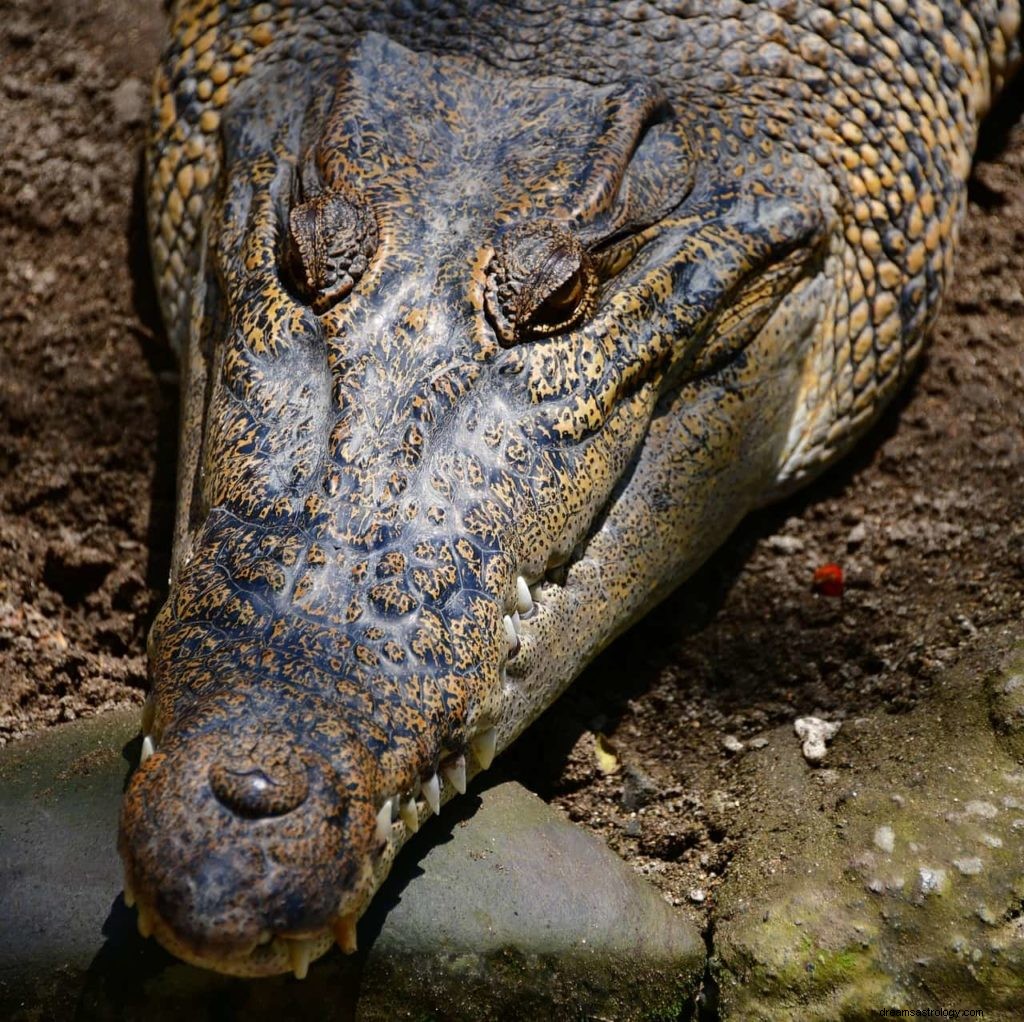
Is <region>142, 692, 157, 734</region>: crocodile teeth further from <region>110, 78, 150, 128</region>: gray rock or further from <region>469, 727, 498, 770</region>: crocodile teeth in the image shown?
<region>110, 78, 150, 128</region>: gray rock

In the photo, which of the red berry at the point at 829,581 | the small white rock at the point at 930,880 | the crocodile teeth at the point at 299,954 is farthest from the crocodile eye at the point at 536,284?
the small white rock at the point at 930,880

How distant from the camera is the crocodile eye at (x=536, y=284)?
279cm

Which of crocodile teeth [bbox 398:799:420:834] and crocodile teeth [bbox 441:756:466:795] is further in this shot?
crocodile teeth [bbox 441:756:466:795]

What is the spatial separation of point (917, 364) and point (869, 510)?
1.99ft

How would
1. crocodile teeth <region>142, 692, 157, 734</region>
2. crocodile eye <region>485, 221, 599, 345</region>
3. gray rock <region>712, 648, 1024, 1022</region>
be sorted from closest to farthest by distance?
crocodile teeth <region>142, 692, 157, 734</region> < gray rock <region>712, 648, 1024, 1022</region> < crocodile eye <region>485, 221, 599, 345</region>

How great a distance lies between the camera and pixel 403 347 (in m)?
2.72

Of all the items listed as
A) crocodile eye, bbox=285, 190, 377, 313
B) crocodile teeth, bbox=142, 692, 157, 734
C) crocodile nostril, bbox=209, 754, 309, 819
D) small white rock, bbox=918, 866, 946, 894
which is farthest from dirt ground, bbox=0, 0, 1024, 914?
crocodile nostril, bbox=209, 754, 309, 819

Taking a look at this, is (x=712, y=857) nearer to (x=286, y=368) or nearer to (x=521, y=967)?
(x=521, y=967)

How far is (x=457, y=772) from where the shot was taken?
2461 millimetres

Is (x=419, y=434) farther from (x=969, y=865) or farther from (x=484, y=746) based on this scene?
(x=969, y=865)

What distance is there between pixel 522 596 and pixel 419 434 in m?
0.41

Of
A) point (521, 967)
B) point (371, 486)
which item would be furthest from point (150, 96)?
point (521, 967)

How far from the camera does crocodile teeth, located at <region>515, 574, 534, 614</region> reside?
2621mm

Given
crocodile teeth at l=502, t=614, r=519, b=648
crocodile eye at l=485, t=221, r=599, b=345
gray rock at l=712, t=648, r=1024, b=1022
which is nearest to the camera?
crocodile teeth at l=502, t=614, r=519, b=648
